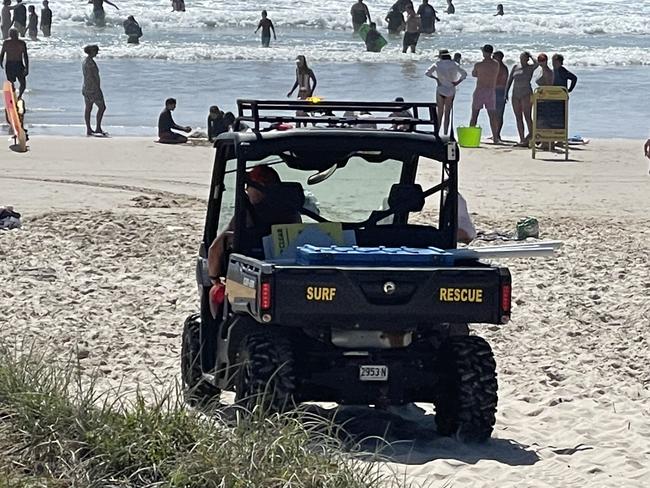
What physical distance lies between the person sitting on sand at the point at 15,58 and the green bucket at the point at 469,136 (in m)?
8.10

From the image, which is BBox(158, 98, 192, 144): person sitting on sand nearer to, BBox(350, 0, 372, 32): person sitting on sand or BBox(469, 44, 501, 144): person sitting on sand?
BBox(469, 44, 501, 144): person sitting on sand

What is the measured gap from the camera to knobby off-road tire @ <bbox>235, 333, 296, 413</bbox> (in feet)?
22.8

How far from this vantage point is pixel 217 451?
558 centimetres

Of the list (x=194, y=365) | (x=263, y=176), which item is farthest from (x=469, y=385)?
(x=194, y=365)

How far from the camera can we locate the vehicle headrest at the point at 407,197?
781cm

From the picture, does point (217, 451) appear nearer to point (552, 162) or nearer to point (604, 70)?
point (552, 162)

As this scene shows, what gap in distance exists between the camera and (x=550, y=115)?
67.8ft

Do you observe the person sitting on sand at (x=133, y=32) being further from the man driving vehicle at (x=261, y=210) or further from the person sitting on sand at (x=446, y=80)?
the man driving vehicle at (x=261, y=210)

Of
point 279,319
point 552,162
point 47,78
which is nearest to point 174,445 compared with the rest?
point 279,319

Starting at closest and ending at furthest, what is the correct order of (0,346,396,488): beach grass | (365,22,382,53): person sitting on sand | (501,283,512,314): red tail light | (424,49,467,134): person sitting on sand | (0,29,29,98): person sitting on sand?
(0,346,396,488): beach grass
(501,283,512,314): red tail light
(424,49,467,134): person sitting on sand
(0,29,29,98): person sitting on sand
(365,22,382,53): person sitting on sand

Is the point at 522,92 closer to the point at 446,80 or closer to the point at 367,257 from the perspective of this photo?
the point at 446,80

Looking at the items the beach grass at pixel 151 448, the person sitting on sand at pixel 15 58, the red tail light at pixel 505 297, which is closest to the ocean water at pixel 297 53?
the person sitting on sand at pixel 15 58

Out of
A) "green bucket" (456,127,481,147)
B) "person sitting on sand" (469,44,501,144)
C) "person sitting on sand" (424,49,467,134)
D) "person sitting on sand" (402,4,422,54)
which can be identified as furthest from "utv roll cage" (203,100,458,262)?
"person sitting on sand" (402,4,422,54)

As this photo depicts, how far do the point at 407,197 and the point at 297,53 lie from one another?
111 ft
